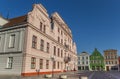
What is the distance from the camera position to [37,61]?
2616cm

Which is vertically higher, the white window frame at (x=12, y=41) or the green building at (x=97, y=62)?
the white window frame at (x=12, y=41)

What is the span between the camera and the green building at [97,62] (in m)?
81.4

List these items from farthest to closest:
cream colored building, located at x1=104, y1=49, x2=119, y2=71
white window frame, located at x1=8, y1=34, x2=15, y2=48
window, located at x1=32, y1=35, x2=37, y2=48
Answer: cream colored building, located at x1=104, y1=49, x2=119, y2=71 → window, located at x1=32, y1=35, x2=37, y2=48 → white window frame, located at x1=8, y1=34, x2=15, y2=48

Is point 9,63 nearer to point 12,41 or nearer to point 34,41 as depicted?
point 12,41

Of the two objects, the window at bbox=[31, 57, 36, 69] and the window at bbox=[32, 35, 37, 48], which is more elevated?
the window at bbox=[32, 35, 37, 48]

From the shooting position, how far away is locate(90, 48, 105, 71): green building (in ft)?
267

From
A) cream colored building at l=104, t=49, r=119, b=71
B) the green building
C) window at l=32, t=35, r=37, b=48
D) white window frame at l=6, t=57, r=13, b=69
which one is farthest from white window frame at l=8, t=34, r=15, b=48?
cream colored building at l=104, t=49, r=119, b=71

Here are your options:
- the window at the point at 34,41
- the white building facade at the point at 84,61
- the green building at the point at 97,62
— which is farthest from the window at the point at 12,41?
the green building at the point at 97,62

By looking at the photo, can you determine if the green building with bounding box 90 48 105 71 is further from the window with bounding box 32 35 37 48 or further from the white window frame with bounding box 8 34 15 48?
the white window frame with bounding box 8 34 15 48

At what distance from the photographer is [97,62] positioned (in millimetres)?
81750

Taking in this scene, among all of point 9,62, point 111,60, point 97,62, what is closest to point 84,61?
point 97,62

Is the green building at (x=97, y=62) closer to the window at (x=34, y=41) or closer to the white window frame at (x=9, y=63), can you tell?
the window at (x=34, y=41)

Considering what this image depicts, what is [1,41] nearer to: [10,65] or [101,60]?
[10,65]

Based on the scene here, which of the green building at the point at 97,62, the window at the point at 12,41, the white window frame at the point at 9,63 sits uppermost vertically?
the window at the point at 12,41
